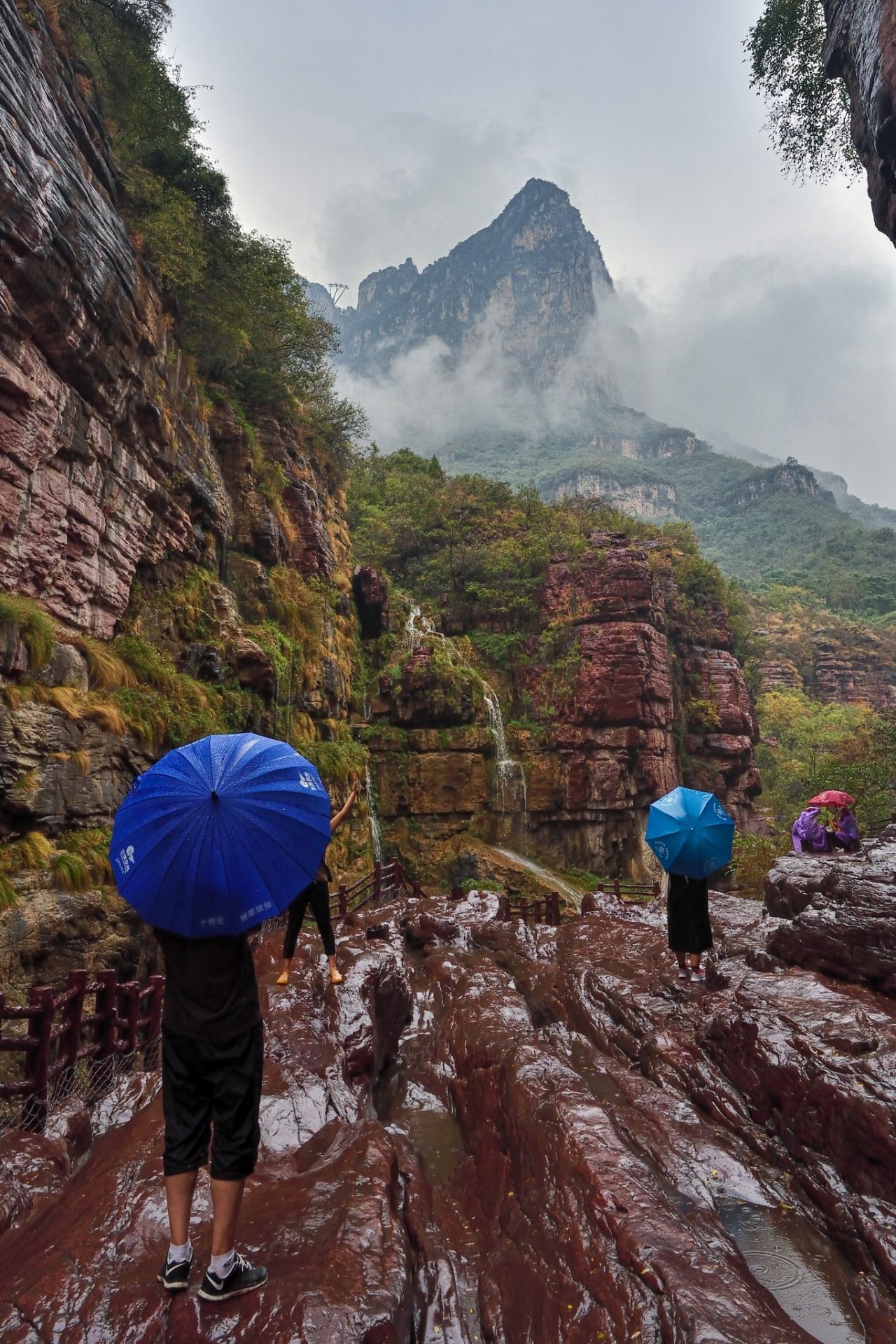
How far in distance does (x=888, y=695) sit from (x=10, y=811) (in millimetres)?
61879

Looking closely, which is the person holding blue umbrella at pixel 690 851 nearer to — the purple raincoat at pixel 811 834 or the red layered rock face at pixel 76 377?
the purple raincoat at pixel 811 834

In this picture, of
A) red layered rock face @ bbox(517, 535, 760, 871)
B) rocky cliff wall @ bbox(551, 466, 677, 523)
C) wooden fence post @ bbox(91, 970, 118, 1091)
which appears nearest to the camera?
wooden fence post @ bbox(91, 970, 118, 1091)

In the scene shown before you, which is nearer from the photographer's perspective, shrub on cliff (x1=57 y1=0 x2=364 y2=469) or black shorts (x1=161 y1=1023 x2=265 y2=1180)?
black shorts (x1=161 y1=1023 x2=265 y2=1180)

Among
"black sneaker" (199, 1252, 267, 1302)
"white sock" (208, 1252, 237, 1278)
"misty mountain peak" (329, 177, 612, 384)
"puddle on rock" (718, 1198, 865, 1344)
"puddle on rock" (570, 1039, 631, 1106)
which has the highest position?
"misty mountain peak" (329, 177, 612, 384)

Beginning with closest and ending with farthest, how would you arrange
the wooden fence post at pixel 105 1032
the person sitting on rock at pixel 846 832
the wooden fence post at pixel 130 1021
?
the wooden fence post at pixel 105 1032 < the wooden fence post at pixel 130 1021 < the person sitting on rock at pixel 846 832

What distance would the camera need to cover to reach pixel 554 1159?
4.05 m

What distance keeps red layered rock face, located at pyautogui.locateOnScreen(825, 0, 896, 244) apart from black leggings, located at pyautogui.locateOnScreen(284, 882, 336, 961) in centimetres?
1200

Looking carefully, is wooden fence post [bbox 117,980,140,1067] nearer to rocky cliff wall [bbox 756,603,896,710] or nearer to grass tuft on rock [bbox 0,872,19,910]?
grass tuft on rock [bbox 0,872,19,910]

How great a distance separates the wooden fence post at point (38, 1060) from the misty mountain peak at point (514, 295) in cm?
15239

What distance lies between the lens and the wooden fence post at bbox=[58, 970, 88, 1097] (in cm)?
458

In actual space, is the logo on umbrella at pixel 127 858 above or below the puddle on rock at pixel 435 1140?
above

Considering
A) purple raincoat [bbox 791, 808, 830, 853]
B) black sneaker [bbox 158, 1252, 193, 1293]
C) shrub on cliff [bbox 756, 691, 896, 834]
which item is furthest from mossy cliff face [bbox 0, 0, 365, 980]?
shrub on cliff [bbox 756, 691, 896, 834]

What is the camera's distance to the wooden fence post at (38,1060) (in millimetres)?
4277

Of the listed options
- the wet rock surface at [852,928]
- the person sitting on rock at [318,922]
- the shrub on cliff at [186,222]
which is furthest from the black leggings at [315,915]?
the shrub on cliff at [186,222]
